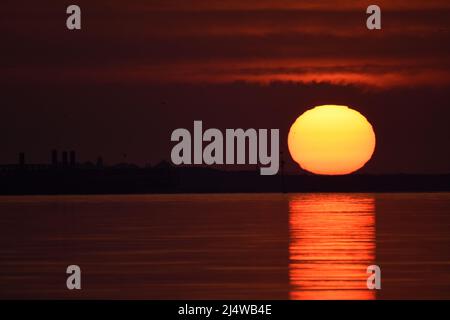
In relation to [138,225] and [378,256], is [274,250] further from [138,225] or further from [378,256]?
[138,225]

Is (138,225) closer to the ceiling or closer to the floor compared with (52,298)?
closer to the ceiling

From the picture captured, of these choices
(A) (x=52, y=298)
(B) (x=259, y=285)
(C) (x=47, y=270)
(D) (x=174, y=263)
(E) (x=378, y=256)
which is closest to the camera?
(A) (x=52, y=298)

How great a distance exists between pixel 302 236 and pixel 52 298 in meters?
27.5

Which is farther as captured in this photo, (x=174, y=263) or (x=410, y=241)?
(x=410, y=241)

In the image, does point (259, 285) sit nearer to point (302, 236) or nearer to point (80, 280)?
point (80, 280)

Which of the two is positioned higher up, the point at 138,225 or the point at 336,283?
the point at 138,225

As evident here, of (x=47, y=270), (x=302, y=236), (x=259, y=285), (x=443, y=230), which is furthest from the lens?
(x=443, y=230)

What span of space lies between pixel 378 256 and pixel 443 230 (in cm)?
1843

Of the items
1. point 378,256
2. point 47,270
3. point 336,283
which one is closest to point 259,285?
point 336,283

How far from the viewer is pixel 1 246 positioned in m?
49.8

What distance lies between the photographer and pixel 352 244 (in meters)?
50.6
